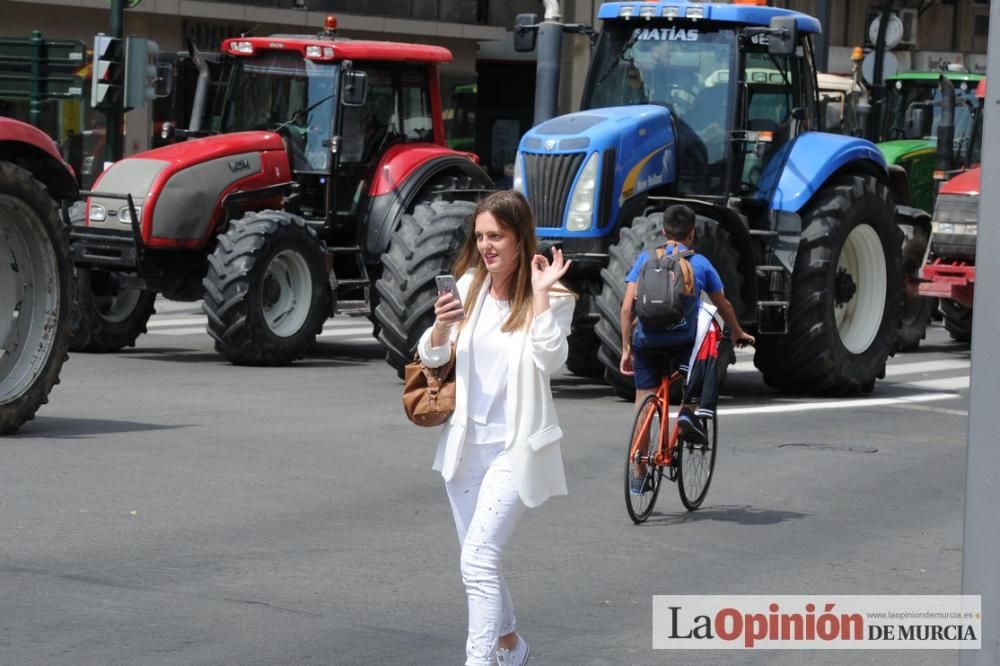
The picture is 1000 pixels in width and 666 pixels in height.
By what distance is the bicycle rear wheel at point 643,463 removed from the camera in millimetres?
9414

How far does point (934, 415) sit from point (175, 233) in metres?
6.60

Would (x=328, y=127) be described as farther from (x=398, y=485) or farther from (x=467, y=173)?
(x=398, y=485)

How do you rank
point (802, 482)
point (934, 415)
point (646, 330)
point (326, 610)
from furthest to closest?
point (934, 415) → point (802, 482) → point (646, 330) → point (326, 610)

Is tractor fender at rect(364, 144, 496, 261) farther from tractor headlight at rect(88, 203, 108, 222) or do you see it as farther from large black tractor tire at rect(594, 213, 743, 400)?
large black tractor tire at rect(594, 213, 743, 400)

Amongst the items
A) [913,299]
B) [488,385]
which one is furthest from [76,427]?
[913,299]

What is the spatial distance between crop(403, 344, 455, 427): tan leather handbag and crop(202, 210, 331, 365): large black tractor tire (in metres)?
9.68

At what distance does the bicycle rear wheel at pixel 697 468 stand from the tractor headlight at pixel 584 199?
4711mm

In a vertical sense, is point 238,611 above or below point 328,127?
below

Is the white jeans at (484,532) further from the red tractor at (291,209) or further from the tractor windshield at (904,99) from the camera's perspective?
the tractor windshield at (904,99)

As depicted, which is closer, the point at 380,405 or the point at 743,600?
the point at 743,600

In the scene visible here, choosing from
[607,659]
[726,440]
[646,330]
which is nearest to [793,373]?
[726,440]

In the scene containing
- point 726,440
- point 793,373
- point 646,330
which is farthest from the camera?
point 793,373

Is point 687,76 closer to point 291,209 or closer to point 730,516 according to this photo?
point 291,209

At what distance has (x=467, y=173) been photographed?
719 inches
